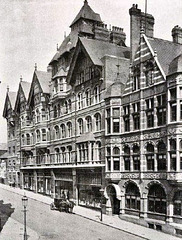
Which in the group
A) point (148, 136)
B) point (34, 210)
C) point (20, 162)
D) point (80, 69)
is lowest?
point (34, 210)

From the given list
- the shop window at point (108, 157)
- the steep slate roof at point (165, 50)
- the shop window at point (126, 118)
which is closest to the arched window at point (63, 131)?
the shop window at point (108, 157)

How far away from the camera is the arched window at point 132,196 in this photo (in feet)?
96.5

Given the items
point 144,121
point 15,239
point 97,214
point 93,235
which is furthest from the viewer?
point 97,214

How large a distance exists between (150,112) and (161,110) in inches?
56.8

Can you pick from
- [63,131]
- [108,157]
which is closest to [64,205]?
[108,157]

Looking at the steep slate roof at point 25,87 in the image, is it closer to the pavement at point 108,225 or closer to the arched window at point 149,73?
the pavement at point 108,225

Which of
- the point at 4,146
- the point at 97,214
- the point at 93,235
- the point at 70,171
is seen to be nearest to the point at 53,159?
the point at 70,171

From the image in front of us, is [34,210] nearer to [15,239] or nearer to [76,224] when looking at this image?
[76,224]

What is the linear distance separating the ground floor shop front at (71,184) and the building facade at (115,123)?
111 millimetres

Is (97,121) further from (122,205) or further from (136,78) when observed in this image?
(122,205)

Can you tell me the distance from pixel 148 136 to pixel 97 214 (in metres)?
10.2

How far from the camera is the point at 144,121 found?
93.6 ft

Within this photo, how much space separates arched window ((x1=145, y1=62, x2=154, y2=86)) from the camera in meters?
27.9

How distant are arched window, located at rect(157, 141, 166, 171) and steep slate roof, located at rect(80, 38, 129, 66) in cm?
1181
